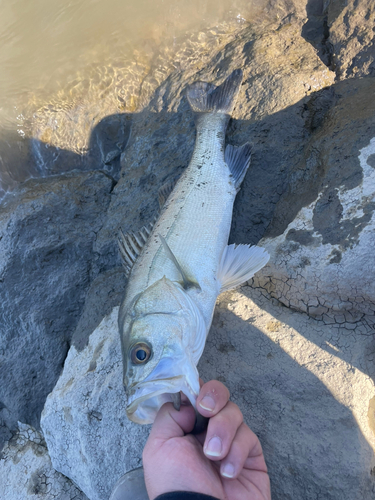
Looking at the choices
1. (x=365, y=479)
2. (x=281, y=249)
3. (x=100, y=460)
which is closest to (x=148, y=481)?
(x=100, y=460)

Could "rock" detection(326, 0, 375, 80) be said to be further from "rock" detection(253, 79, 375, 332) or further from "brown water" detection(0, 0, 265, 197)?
"brown water" detection(0, 0, 265, 197)

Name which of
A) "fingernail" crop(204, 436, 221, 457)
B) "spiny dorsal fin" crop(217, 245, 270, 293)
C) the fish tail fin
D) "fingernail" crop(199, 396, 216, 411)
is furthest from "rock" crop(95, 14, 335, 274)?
"fingernail" crop(204, 436, 221, 457)

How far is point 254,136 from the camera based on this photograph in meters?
3.16

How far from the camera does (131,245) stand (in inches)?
106

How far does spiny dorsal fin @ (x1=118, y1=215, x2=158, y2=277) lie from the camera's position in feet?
8.64

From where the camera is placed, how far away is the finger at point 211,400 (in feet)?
5.19

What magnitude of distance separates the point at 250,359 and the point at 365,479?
961mm

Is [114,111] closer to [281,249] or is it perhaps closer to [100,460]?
[281,249]

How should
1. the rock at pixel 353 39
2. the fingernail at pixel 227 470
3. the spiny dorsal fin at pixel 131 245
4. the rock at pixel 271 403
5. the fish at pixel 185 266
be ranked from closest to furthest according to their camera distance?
the fingernail at pixel 227 470, the fish at pixel 185 266, the rock at pixel 271 403, the spiny dorsal fin at pixel 131 245, the rock at pixel 353 39

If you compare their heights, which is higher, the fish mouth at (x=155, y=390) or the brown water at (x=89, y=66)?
the brown water at (x=89, y=66)

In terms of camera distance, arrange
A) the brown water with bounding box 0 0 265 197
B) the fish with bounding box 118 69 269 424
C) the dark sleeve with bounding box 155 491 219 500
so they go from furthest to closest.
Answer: the brown water with bounding box 0 0 265 197 → the fish with bounding box 118 69 269 424 → the dark sleeve with bounding box 155 491 219 500

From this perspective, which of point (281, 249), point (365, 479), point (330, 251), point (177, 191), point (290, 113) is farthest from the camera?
point (290, 113)

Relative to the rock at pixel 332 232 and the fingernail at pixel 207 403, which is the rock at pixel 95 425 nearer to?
the fingernail at pixel 207 403

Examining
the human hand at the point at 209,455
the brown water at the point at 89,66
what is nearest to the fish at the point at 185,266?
the human hand at the point at 209,455
